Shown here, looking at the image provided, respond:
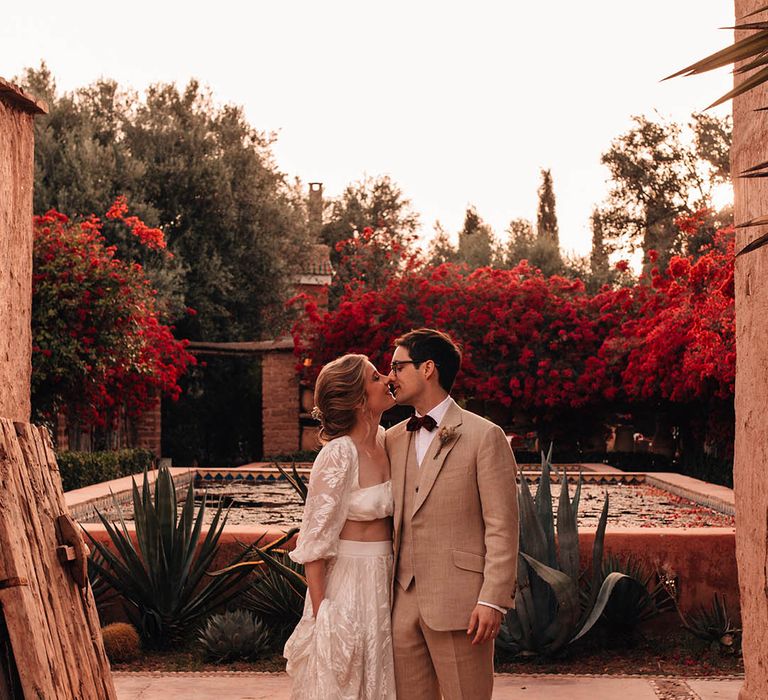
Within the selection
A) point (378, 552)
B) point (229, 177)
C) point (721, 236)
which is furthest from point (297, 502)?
point (229, 177)

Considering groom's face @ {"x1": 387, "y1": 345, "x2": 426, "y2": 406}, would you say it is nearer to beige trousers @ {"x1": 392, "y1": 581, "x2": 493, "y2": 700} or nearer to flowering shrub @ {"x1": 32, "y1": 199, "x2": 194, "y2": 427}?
beige trousers @ {"x1": 392, "y1": 581, "x2": 493, "y2": 700}

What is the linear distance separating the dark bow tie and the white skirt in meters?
0.37

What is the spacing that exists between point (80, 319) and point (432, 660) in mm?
10611

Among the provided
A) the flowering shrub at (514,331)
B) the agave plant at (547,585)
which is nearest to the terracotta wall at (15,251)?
the agave plant at (547,585)

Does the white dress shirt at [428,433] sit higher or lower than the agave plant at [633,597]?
higher

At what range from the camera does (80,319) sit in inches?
510

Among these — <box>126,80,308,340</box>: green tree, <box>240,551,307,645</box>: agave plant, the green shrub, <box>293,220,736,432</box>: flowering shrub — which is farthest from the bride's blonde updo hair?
<box>126,80,308,340</box>: green tree

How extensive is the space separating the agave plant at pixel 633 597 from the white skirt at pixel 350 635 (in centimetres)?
258

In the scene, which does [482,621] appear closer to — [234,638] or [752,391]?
[752,391]

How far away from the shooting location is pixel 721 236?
1338cm

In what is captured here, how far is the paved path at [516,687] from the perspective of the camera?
182 inches

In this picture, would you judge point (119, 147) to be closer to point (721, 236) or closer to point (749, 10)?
point (721, 236)

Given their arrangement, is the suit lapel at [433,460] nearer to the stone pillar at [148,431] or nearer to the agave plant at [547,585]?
the agave plant at [547,585]

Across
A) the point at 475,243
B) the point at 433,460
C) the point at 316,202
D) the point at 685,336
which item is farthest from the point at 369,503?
the point at 475,243
